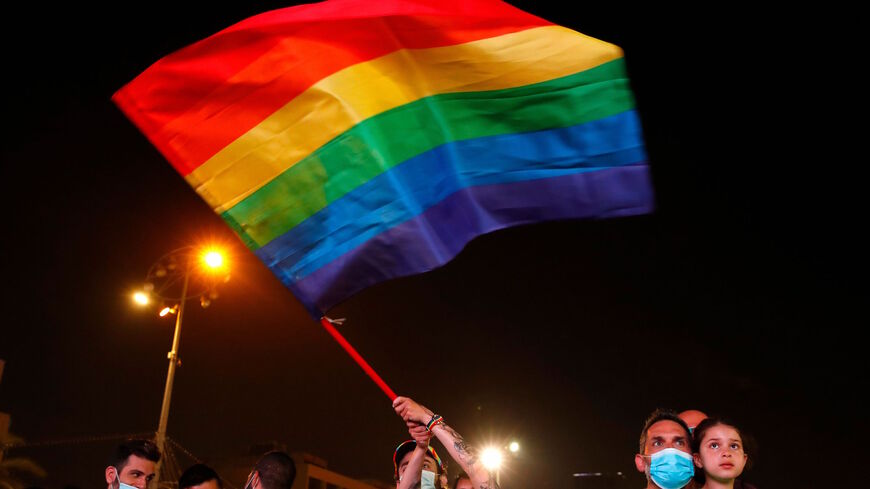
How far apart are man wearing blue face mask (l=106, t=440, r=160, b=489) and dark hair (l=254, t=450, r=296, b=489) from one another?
1.03 m

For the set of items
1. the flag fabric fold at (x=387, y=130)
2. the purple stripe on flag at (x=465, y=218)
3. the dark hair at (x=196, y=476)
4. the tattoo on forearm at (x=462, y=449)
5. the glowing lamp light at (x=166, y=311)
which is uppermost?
the glowing lamp light at (x=166, y=311)

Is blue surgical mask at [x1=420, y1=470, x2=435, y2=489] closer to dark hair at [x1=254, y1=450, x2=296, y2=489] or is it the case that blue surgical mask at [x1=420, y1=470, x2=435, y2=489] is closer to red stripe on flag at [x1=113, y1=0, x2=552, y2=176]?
dark hair at [x1=254, y1=450, x2=296, y2=489]

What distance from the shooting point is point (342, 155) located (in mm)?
5348

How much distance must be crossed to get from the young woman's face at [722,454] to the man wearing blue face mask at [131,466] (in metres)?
3.89

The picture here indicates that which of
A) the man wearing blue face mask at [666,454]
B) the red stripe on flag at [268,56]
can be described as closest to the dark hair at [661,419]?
the man wearing blue face mask at [666,454]

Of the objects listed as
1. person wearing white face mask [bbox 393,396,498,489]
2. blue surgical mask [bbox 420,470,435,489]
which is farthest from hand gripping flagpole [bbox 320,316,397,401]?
blue surgical mask [bbox 420,470,435,489]

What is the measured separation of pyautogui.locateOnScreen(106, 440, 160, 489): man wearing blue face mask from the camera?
5.97 m

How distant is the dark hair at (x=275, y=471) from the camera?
5.43m

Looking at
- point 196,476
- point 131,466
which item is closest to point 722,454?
point 196,476

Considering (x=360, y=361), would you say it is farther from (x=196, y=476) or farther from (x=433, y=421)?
(x=196, y=476)

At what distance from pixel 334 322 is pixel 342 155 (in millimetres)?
1135

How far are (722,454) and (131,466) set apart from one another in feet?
13.4

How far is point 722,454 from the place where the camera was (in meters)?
4.75

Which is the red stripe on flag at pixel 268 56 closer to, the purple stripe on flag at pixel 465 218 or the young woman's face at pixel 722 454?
the purple stripe on flag at pixel 465 218
